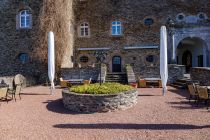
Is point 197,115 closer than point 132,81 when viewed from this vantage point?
Yes

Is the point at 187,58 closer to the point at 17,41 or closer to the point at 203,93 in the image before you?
the point at 17,41

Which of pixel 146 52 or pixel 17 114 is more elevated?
pixel 146 52

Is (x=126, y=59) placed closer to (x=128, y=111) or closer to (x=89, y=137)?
(x=128, y=111)

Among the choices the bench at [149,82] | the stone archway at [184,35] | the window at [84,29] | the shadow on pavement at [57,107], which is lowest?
the shadow on pavement at [57,107]

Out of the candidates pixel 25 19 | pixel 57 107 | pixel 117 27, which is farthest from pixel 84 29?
pixel 57 107

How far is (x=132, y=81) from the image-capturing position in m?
15.3

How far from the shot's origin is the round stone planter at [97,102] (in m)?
8.70

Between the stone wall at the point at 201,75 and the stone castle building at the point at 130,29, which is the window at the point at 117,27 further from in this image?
the stone wall at the point at 201,75

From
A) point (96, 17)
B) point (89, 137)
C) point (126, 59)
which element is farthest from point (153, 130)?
point (96, 17)

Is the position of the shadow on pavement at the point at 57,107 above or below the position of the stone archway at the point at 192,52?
below

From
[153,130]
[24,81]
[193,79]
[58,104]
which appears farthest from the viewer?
[24,81]

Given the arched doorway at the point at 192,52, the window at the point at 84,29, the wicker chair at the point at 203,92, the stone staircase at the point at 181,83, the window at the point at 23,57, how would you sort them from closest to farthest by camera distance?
1. the wicker chair at the point at 203,92
2. the stone staircase at the point at 181,83
3. the window at the point at 23,57
4. the arched doorway at the point at 192,52
5. the window at the point at 84,29

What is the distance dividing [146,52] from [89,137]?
16.0 meters

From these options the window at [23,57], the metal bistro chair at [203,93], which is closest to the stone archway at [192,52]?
the window at [23,57]
